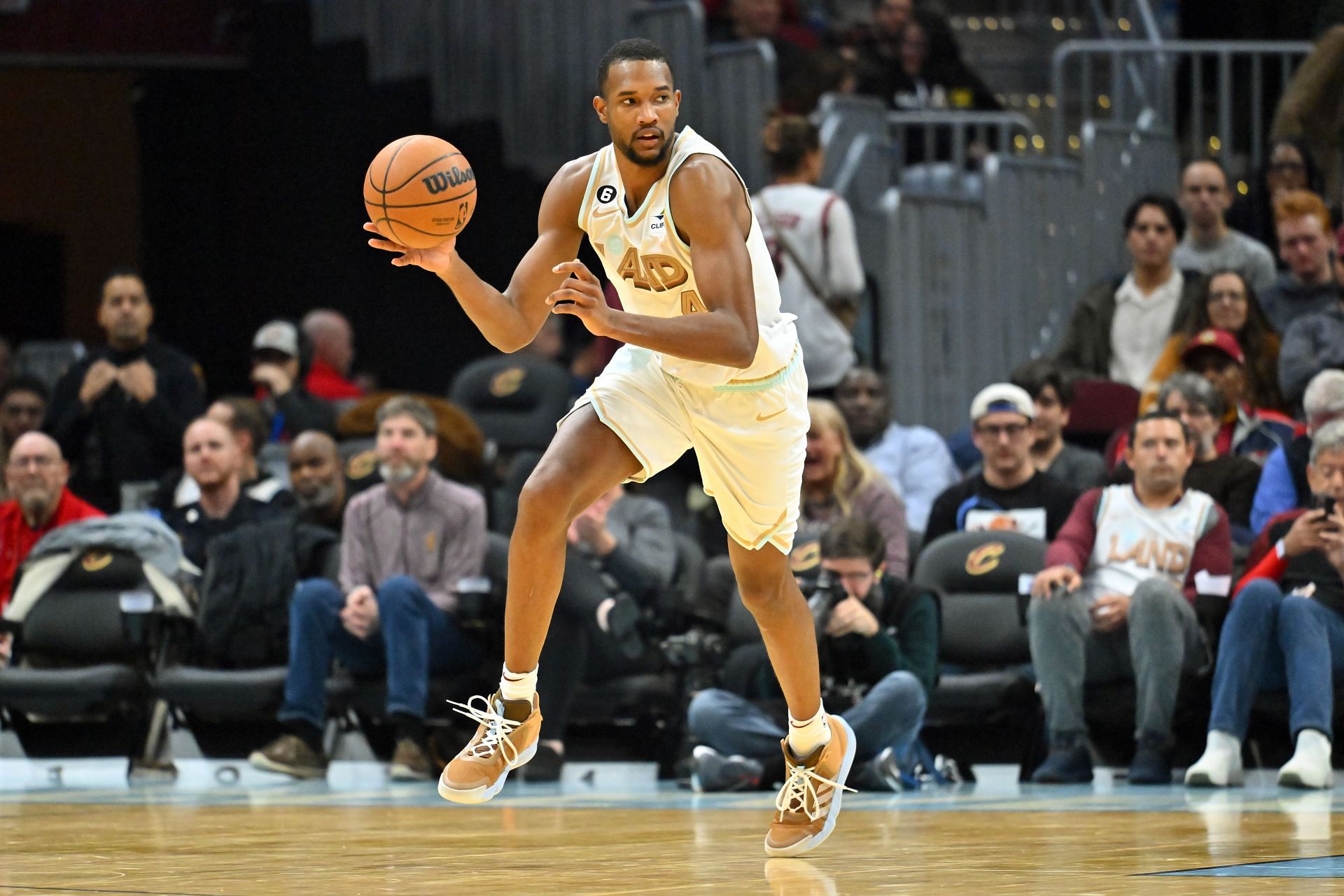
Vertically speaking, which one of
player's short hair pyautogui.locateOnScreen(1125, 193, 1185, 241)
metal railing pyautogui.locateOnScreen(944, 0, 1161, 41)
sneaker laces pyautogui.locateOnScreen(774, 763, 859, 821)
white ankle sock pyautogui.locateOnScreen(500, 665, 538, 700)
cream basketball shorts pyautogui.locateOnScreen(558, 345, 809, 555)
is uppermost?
metal railing pyautogui.locateOnScreen(944, 0, 1161, 41)

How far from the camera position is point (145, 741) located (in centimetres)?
855

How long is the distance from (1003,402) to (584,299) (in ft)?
14.1

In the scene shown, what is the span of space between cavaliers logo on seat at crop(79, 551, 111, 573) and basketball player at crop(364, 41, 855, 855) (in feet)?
13.9

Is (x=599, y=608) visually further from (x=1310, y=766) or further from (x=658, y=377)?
(x=658, y=377)

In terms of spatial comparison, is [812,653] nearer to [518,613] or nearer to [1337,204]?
[518,613]

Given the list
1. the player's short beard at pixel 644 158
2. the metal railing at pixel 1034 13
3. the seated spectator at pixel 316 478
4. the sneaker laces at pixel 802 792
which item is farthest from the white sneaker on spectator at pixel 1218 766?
the metal railing at pixel 1034 13

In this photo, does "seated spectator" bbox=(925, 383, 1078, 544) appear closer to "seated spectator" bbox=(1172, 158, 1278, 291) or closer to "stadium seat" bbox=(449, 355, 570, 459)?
"seated spectator" bbox=(1172, 158, 1278, 291)

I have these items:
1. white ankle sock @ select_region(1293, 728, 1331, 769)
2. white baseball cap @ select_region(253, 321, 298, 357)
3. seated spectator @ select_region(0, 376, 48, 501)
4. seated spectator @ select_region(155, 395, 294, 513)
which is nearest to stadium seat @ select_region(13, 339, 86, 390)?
seated spectator @ select_region(0, 376, 48, 501)

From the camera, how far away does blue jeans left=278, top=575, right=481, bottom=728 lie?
8.15 meters

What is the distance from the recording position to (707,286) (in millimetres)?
4848

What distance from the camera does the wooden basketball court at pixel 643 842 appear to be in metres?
4.29

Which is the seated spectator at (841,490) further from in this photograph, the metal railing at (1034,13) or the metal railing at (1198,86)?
the metal railing at (1034,13)

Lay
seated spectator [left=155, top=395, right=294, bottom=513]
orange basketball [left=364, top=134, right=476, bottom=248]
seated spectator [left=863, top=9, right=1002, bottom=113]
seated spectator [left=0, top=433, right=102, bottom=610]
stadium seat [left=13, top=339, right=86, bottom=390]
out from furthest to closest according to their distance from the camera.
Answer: stadium seat [left=13, top=339, right=86, bottom=390] → seated spectator [left=863, top=9, right=1002, bottom=113] → seated spectator [left=155, top=395, right=294, bottom=513] → seated spectator [left=0, top=433, right=102, bottom=610] → orange basketball [left=364, top=134, right=476, bottom=248]

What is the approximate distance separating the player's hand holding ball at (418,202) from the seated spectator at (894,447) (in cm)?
464
